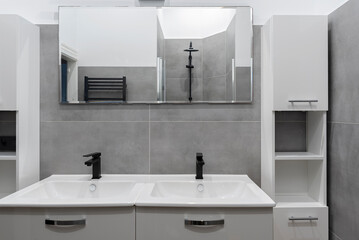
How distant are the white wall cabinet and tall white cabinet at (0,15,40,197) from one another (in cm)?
153

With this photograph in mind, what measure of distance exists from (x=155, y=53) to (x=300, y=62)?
0.92 meters

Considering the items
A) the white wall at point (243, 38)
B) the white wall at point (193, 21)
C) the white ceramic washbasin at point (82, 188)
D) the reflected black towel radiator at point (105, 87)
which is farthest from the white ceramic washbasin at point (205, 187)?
the white wall at point (193, 21)

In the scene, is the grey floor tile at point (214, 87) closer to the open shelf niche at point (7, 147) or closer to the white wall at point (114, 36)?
the white wall at point (114, 36)

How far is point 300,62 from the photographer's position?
1.55 m

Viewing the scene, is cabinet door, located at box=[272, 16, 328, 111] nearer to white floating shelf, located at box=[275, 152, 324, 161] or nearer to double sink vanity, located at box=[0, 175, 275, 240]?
white floating shelf, located at box=[275, 152, 324, 161]

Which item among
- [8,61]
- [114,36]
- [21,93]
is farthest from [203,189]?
[8,61]

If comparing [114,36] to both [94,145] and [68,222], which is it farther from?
[68,222]

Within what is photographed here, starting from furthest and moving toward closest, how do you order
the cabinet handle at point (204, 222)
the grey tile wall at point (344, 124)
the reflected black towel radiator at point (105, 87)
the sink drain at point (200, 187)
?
the reflected black towel radiator at point (105, 87) < the sink drain at point (200, 187) < the grey tile wall at point (344, 124) < the cabinet handle at point (204, 222)

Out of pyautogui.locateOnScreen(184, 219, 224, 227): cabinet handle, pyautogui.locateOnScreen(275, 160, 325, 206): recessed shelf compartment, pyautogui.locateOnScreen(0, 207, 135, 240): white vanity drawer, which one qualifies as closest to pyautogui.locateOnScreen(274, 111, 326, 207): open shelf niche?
pyautogui.locateOnScreen(275, 160, 325, 206): recessed shelf compartment

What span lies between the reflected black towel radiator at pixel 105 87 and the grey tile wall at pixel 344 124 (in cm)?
133

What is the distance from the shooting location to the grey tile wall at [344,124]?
1385 millimetres

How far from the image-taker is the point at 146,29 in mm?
1769

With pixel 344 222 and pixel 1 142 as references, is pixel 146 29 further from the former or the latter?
pixel 344 222

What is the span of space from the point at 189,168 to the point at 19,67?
1.25m
